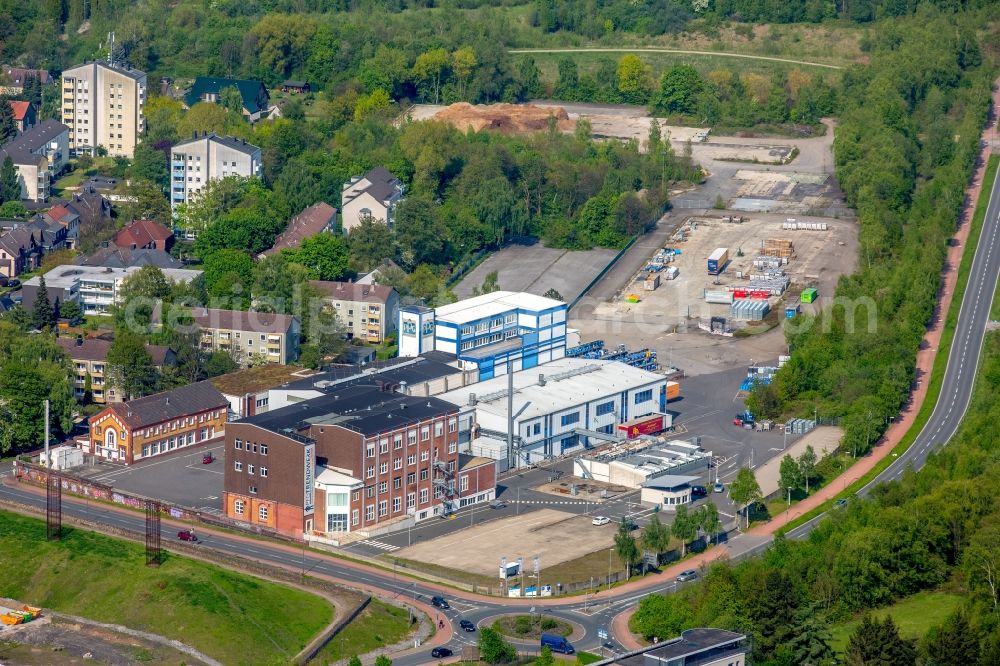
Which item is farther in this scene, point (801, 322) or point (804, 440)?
point (801, 322)

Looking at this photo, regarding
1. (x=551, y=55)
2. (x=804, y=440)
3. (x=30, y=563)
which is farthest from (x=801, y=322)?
(x=551, y=55)

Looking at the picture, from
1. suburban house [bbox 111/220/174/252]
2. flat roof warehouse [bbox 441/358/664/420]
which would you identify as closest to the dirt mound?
suburban house [bbox 111/220/174/252]

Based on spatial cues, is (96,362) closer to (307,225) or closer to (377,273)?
(377,273)

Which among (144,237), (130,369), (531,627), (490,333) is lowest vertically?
(531,627)

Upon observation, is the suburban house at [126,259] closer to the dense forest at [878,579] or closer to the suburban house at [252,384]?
the suburban house at [252,384]

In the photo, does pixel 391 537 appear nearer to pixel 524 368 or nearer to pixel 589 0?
pixel 524 368

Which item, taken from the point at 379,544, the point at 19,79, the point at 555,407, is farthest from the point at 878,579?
the point at 19,79

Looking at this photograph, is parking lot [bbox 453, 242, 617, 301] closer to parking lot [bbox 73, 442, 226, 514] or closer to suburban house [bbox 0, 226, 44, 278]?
suburban house [bbox 0, 226, 44, 278]
